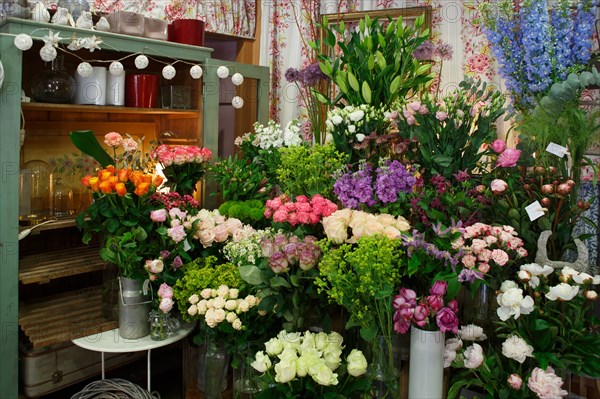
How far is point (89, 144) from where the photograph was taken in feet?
7.18

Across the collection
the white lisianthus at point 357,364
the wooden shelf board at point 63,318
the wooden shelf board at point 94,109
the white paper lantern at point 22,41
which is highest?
the white paper lantern at point 22,41

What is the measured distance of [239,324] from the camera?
1901 millimetres

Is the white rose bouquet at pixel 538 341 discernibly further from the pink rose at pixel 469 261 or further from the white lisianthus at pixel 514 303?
the pink rose at pixel 469 261

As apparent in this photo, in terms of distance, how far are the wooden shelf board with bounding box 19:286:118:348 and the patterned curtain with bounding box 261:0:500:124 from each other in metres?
1.49

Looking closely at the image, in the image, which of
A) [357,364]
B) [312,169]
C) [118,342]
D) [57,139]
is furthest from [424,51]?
[57,139]

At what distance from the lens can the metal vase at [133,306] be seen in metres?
2.20

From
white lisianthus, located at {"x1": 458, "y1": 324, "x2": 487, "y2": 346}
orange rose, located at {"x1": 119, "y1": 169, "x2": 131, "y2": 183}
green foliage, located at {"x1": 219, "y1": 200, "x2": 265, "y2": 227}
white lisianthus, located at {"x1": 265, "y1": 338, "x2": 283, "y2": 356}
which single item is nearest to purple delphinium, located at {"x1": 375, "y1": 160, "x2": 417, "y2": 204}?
white lisianthus, located at {"x1": 458, "y1": 324, "x2": 487, "y2": 346}

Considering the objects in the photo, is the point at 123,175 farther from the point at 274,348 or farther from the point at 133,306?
the point at 274,348

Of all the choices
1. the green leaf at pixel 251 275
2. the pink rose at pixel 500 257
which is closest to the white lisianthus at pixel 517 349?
the pink rose at pixel 500 257

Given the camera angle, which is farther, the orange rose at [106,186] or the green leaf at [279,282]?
the orange rose at [106,186]

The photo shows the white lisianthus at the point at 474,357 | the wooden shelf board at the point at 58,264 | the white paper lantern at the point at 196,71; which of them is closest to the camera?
the white lisianthus at the point at 474,357

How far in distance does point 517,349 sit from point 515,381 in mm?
86

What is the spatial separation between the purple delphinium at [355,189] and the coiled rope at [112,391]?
3.28ft

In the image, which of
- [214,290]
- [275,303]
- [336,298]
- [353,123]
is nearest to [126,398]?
[214,290]
